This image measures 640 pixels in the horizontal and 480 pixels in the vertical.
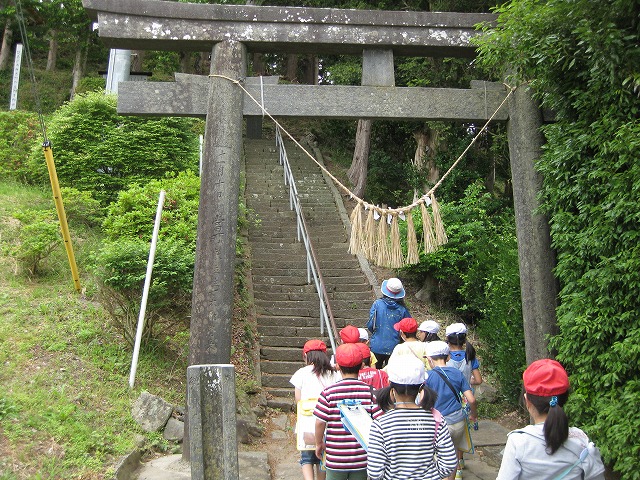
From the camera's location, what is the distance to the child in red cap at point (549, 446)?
2.95 metres

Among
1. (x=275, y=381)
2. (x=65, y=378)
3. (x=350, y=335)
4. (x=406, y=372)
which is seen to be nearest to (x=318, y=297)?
(x=275, y=381)

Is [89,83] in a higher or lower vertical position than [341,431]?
higher

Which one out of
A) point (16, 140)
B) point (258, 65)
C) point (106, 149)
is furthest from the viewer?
point (258, 65)

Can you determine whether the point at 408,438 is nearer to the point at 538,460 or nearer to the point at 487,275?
the point at 538,460

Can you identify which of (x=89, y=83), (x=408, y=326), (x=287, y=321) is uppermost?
(x=89, y=83)

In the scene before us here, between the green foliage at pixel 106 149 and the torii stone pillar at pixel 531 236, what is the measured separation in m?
7.27

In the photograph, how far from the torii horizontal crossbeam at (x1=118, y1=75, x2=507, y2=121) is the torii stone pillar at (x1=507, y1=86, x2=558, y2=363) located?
32 centimetres

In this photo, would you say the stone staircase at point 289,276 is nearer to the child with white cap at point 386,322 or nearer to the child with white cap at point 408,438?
the child with white cap at point 386,322

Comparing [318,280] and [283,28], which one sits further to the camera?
[318,280]

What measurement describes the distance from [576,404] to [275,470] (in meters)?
3.08

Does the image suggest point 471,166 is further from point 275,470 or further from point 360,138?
point 275,470

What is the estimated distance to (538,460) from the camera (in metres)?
2.96

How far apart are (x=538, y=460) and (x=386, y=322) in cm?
378

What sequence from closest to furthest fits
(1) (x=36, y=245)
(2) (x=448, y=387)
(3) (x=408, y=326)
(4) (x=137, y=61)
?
(2) (x=448, y=387), (3) (x=408, y=326), (1) (x=36, y=245), (4) (x=137, y=61)
